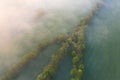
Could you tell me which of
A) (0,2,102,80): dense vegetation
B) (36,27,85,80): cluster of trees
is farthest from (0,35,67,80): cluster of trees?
(36,27,85,80): cluster of trees

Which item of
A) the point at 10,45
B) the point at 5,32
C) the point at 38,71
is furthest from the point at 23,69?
the point at 5,32

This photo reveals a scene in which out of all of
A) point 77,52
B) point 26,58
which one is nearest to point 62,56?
point 77,52

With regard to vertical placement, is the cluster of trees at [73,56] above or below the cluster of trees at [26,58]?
below

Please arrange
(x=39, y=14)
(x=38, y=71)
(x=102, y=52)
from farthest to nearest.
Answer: (x=39, y=14) < (x=102, y=52) < (x=38, y=71)

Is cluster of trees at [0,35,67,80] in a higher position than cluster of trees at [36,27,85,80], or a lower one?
higher

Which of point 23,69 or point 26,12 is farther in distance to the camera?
point 26,12

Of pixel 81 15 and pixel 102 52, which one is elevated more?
pixel 81 15

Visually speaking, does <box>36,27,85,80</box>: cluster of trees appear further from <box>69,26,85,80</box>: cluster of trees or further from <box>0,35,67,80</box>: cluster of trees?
<box>0,35,67,80</box>: cluster of trees

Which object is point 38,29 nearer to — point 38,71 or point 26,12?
point 26,12

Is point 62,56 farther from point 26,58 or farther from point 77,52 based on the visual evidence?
point 26,58

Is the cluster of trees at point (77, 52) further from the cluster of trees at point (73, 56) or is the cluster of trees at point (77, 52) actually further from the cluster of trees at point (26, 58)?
the cluster of trees at point (26, 58)

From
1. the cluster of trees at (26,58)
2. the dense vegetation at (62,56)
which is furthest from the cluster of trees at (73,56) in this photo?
the cluster of trees at (26,58)
